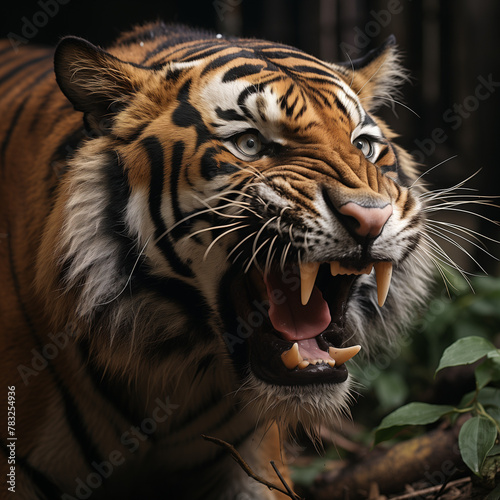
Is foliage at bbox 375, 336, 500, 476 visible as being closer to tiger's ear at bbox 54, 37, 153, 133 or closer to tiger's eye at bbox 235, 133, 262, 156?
tiger's eye at bbox 235, 133, 262, 156

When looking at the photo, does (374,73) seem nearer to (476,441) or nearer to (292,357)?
(292,357)

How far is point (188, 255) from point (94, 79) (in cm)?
44

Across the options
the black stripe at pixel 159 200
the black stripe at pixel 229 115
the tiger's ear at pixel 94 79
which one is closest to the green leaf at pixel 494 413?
the black stripe at pixel 159 200

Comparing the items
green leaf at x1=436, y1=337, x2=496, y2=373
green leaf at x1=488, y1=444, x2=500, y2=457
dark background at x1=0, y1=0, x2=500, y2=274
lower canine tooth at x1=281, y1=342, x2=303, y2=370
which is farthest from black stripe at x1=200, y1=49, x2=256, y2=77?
dark background at x1=0, y1=0, x2=500, y2=274

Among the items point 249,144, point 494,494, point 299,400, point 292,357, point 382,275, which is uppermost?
point 249,144

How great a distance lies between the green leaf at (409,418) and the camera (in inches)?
61.2

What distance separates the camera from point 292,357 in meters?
1.27

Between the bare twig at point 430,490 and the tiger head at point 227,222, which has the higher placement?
the tiger head at point 227,222

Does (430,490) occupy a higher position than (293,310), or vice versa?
(293,310)

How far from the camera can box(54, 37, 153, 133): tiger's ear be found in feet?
4.50

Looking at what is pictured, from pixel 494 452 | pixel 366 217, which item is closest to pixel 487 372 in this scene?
pixel 494 452

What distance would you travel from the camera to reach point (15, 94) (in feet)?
6.30

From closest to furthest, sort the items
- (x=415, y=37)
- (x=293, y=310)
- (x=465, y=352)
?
(x=293, y=310), (x=465, y=352), (x=415, y=37)

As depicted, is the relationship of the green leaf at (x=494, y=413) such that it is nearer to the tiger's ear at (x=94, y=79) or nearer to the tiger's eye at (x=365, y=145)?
the tiger's eye at (x=365, y=145)
